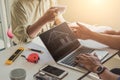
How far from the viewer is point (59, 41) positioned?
1432 millimetres

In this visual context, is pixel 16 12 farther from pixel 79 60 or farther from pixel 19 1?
pixel 79 60

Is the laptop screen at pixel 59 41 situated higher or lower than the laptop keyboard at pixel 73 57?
higher

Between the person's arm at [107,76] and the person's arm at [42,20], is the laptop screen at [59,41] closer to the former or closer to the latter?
the person's arm at [42,20]

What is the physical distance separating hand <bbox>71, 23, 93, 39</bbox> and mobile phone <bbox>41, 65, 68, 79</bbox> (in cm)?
43

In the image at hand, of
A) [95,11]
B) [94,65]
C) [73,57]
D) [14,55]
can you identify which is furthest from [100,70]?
[95,11]

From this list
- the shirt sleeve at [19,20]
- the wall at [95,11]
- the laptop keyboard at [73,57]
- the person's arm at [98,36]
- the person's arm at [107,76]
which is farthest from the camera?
the wall at [95,11]

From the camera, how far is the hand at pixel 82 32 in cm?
158

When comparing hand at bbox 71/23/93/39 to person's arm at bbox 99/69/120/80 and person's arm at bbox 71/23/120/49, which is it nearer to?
person's arm at bbox 71/23/120/49

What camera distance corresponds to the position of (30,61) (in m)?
1.36

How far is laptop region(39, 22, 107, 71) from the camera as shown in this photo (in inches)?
53.0

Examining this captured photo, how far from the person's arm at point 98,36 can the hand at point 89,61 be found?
0.31 m

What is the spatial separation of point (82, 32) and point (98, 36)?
0.12 metres

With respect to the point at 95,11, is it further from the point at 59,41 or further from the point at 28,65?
the point at 28,65

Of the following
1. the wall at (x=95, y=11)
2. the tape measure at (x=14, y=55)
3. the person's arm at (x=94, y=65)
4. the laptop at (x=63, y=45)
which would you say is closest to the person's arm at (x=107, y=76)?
the person's arm at (x=94, y=65)
